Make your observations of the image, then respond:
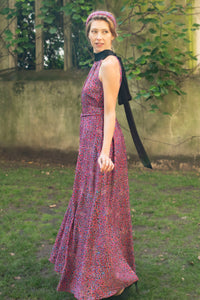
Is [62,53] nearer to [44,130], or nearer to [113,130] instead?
[44,130]

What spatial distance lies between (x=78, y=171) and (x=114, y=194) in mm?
321

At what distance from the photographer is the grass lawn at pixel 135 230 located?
2994 millimetres

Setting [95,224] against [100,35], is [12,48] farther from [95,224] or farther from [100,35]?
[95,224]

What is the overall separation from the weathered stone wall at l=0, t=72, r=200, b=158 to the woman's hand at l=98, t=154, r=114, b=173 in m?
5.08

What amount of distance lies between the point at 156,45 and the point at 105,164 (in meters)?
5.13

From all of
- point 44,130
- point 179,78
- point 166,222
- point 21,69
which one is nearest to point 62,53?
point 21,69

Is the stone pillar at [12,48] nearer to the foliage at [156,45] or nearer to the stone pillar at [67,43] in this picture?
the stone pillar at [67,43]

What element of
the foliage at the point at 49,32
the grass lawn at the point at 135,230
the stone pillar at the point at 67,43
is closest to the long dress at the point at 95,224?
the grass lawn at the point at 135,230

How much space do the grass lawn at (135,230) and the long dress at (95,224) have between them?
327mm

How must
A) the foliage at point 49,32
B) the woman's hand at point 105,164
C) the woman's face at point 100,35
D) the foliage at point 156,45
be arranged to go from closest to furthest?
1. the woman's hand at point 105,164
2. the woman's face at point 100,35
3. the foliage at point 156,45
4. the foliage at point 49,32

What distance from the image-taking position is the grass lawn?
2.99m

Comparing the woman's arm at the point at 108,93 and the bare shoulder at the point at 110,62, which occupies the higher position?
the bare shoulder at the point at 110,62

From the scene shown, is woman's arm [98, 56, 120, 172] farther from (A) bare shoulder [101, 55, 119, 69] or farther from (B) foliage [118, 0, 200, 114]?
(B) foliage [118, 0, 200, 114]

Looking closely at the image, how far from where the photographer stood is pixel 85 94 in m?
2.67
